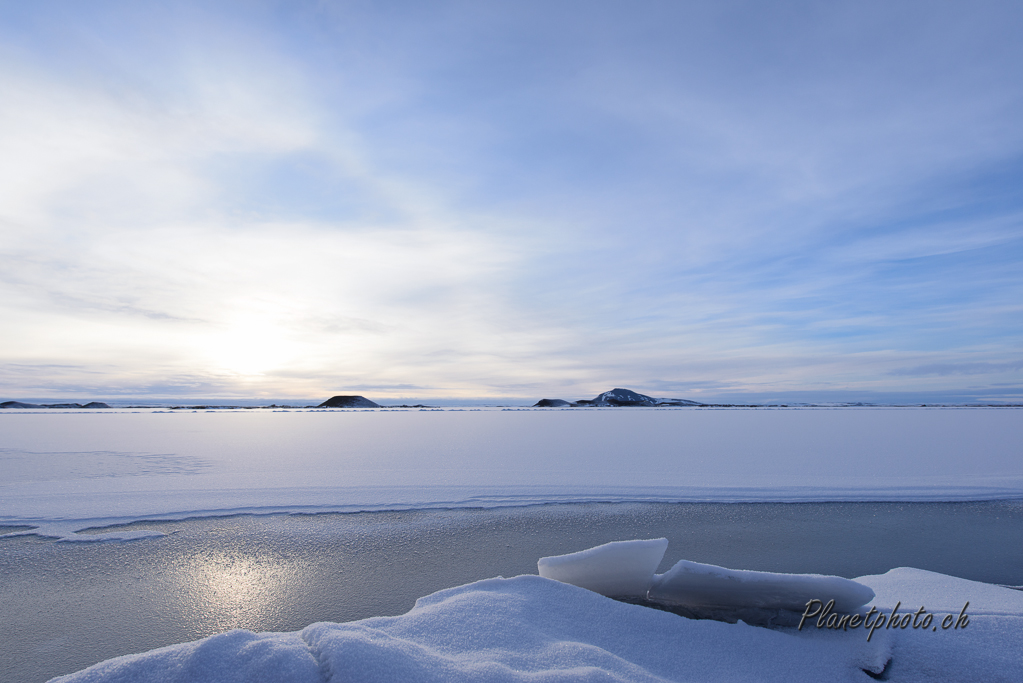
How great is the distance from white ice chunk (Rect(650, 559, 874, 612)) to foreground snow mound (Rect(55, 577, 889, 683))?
7.3 inches

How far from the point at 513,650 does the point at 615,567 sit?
1.06 m

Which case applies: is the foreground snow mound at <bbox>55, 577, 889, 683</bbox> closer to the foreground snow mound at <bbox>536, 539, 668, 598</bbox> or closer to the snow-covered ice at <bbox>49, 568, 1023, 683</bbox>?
the snow-covered ice at <bbox>49, 568, 1023, 683</bbox>

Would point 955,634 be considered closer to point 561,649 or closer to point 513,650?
point 561,649

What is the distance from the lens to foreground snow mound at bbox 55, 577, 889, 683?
6.27 ft

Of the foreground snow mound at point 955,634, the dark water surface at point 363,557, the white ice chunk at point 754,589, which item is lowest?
the dark water surface at point 363,557

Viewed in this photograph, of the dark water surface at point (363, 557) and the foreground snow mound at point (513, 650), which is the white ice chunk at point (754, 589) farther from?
the dark water surface at point (363, 557)

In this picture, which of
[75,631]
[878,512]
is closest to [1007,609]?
[878,512]

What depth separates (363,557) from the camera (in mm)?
4262

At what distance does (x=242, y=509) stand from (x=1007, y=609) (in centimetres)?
660

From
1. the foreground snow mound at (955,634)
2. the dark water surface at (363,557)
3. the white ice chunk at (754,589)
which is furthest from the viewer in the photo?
the dark water surface at (363,557)

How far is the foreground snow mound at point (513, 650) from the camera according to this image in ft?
6.27

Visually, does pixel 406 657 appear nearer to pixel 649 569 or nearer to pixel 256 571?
pixel 649 569

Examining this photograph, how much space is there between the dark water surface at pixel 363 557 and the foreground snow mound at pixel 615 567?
0.84m

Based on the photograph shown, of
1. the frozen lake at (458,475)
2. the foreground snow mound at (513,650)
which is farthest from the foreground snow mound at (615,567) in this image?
the frozen lake at (458,475)
